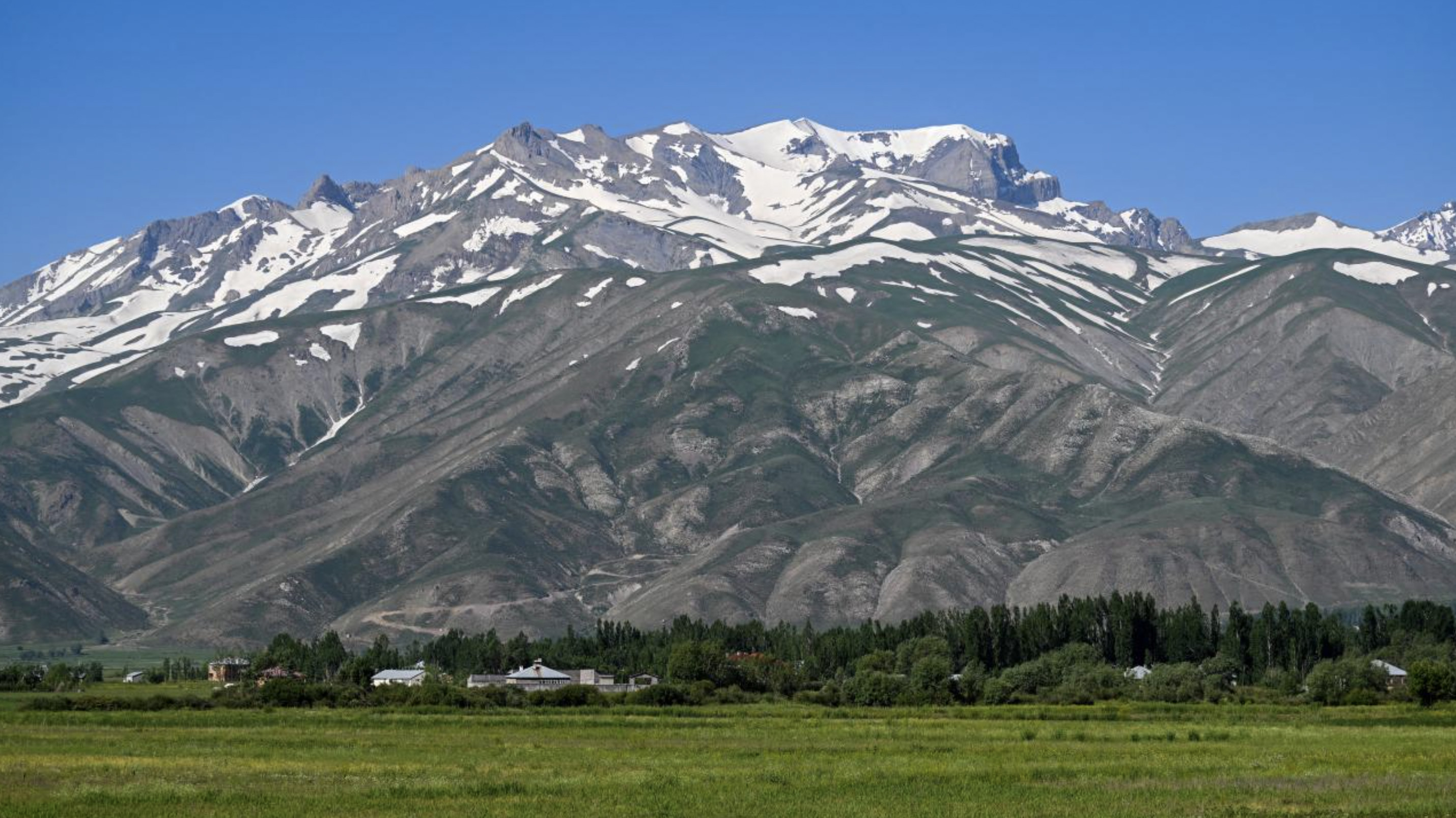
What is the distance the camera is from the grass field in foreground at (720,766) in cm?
7212

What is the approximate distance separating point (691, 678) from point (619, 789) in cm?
10571

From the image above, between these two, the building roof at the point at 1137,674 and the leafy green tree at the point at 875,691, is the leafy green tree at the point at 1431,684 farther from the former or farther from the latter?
the leafy green tree at the point at 875,691

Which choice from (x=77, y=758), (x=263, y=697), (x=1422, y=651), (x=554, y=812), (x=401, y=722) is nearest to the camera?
(x=554, y=812)

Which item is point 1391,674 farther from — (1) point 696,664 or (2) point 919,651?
(1) point 696,664

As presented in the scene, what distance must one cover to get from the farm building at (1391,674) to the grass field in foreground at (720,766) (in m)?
47.0

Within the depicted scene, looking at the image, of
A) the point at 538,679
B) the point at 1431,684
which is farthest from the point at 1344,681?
the point at 538,679

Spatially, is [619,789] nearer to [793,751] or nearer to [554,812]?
[554,812]

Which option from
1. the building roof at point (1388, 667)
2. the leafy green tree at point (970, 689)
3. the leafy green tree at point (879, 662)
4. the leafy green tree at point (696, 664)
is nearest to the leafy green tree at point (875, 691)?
the leafy green tree at point (970, 689)

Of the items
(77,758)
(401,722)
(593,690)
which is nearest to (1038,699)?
(593,690)

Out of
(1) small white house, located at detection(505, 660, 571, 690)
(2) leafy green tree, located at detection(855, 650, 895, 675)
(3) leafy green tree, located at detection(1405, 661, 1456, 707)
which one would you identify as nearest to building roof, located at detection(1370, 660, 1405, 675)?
(3) leafy green tree, located at detection(1405, 661, 1456, 707)

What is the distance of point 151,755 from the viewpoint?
91000 millimetres

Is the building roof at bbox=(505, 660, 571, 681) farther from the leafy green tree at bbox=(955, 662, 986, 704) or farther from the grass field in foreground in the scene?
the grass field in foreground

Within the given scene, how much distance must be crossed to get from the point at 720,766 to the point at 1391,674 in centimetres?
11569

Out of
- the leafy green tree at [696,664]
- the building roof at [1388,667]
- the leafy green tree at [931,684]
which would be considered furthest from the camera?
the leafy green tree at [696,664]
